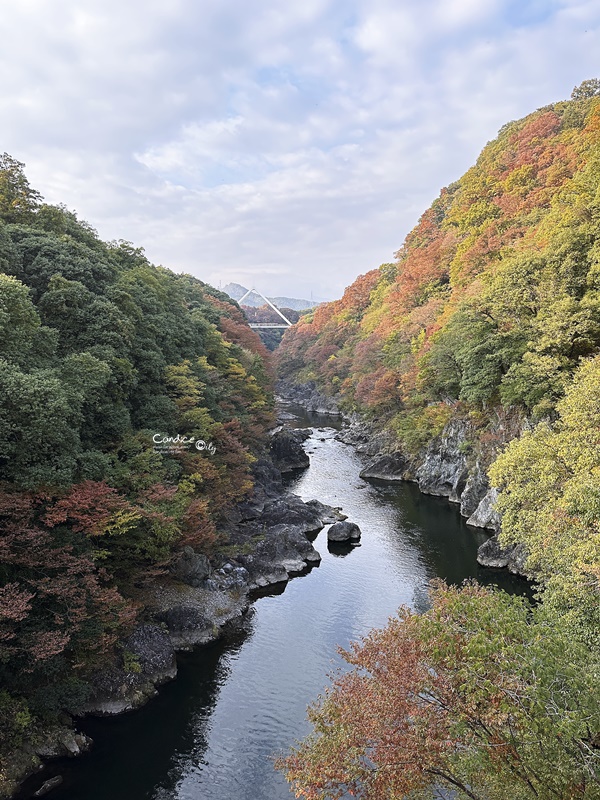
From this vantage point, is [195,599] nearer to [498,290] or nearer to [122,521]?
[122,521]

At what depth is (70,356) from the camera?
15.0m

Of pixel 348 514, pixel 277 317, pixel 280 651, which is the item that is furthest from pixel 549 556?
pixel 277 317

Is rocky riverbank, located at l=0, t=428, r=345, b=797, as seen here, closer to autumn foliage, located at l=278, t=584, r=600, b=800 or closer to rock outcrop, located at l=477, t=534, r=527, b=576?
autumn foliage, located at l=278, t=584, r=600, b=800

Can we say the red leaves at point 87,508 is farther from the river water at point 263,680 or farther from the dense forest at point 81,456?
the river water at point 263,680

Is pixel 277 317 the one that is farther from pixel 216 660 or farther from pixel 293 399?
pixel 216 660

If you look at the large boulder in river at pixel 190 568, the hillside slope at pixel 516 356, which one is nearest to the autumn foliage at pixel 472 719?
the hillside slope at pixel 516 356

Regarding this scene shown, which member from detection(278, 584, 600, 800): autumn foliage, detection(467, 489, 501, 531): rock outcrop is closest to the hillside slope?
detection(467, 489, 501, 531): rock outcrop

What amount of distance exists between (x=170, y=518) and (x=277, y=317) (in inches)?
4548

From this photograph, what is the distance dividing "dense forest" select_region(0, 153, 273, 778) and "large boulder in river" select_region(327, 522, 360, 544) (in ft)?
16.4

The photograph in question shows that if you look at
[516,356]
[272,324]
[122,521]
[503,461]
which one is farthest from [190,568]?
[272,324]

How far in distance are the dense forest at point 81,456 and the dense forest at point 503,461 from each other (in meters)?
5.95

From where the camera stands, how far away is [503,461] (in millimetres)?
16000

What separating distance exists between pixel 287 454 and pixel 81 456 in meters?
24.5

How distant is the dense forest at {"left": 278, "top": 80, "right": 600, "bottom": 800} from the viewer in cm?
665
